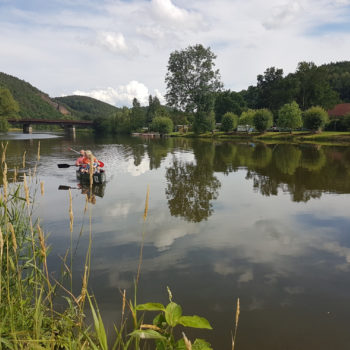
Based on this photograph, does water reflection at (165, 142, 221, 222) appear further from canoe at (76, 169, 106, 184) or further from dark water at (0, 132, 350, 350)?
canoe at (76, 169, 106, 184)

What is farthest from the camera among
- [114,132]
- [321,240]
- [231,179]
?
[114,132]

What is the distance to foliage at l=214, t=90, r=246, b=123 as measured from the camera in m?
113

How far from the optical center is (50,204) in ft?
47.7

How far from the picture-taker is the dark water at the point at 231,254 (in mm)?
5922

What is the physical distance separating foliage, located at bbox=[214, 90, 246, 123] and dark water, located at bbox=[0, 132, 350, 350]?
9934 centimetres

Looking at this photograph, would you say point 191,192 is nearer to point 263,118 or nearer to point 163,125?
point 263,118

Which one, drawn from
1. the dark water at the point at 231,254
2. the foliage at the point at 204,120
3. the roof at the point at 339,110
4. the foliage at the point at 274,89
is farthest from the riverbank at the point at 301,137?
the dark water at the point at 231,254

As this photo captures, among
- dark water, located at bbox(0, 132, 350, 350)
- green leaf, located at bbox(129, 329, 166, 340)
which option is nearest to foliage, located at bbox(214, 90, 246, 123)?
dark water, located at bbox(0, 132, 350, 350)

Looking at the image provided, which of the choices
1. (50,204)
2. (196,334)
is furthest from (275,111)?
(196,334)

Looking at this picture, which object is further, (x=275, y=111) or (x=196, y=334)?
(x=275, y=111)

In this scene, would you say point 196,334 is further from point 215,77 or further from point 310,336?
point 215,77

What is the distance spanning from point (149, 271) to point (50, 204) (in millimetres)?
8835

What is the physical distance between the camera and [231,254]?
8859mm

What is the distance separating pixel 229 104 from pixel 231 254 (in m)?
111
